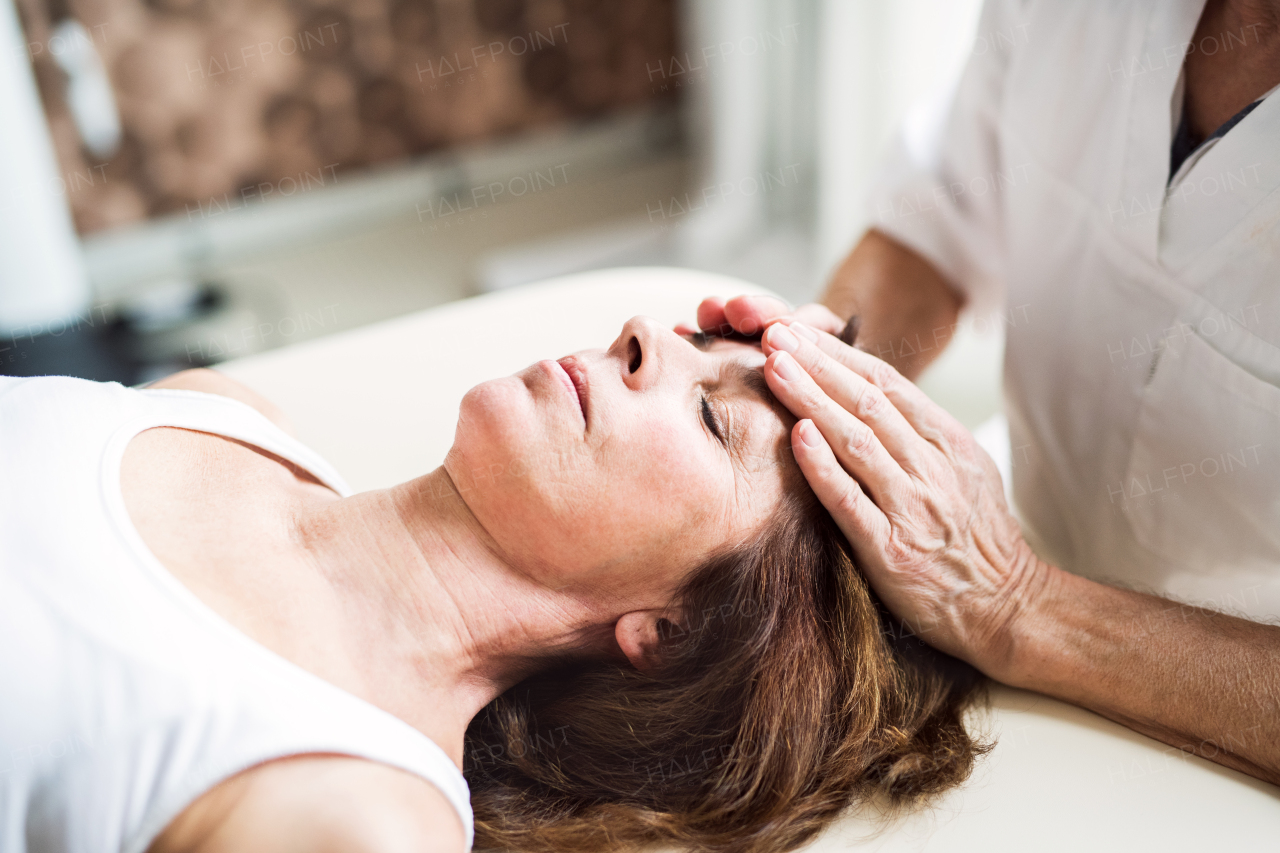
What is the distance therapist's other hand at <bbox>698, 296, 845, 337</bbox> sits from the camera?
1.15 meters

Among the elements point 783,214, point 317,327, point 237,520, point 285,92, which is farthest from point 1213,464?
point 285,92

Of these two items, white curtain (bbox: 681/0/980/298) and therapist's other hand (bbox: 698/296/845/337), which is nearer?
therapist's other hand (bbox: 698/296/845/337)

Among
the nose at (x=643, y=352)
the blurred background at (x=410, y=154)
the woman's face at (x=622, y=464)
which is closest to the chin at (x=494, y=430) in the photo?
the woman's face at (x=622, y=464)

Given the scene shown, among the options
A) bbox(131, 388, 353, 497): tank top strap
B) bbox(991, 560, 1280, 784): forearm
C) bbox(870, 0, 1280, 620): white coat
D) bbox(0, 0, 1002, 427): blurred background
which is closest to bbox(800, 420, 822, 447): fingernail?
bbox(991, 560, 1280, 784): forearm

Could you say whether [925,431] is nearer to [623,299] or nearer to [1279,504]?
[1279,504]

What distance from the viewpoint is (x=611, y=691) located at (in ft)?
3.46

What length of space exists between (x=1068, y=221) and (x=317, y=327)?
8.29 ft

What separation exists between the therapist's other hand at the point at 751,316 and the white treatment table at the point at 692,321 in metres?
0.43

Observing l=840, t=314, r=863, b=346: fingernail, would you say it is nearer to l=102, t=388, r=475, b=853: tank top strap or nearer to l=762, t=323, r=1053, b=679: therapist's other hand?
l=762, t=323, r=1053, b=679: therapist's other hand

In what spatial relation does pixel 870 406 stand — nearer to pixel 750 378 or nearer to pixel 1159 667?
pixel 750 378

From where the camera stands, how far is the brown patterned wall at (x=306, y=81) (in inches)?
119

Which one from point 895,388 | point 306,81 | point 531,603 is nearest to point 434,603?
point 531,603

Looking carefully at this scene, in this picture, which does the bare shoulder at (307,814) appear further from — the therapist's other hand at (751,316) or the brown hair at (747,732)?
the therapist's other hand at (751,316)

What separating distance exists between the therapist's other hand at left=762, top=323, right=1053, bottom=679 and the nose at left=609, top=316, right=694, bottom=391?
0.11 metres
